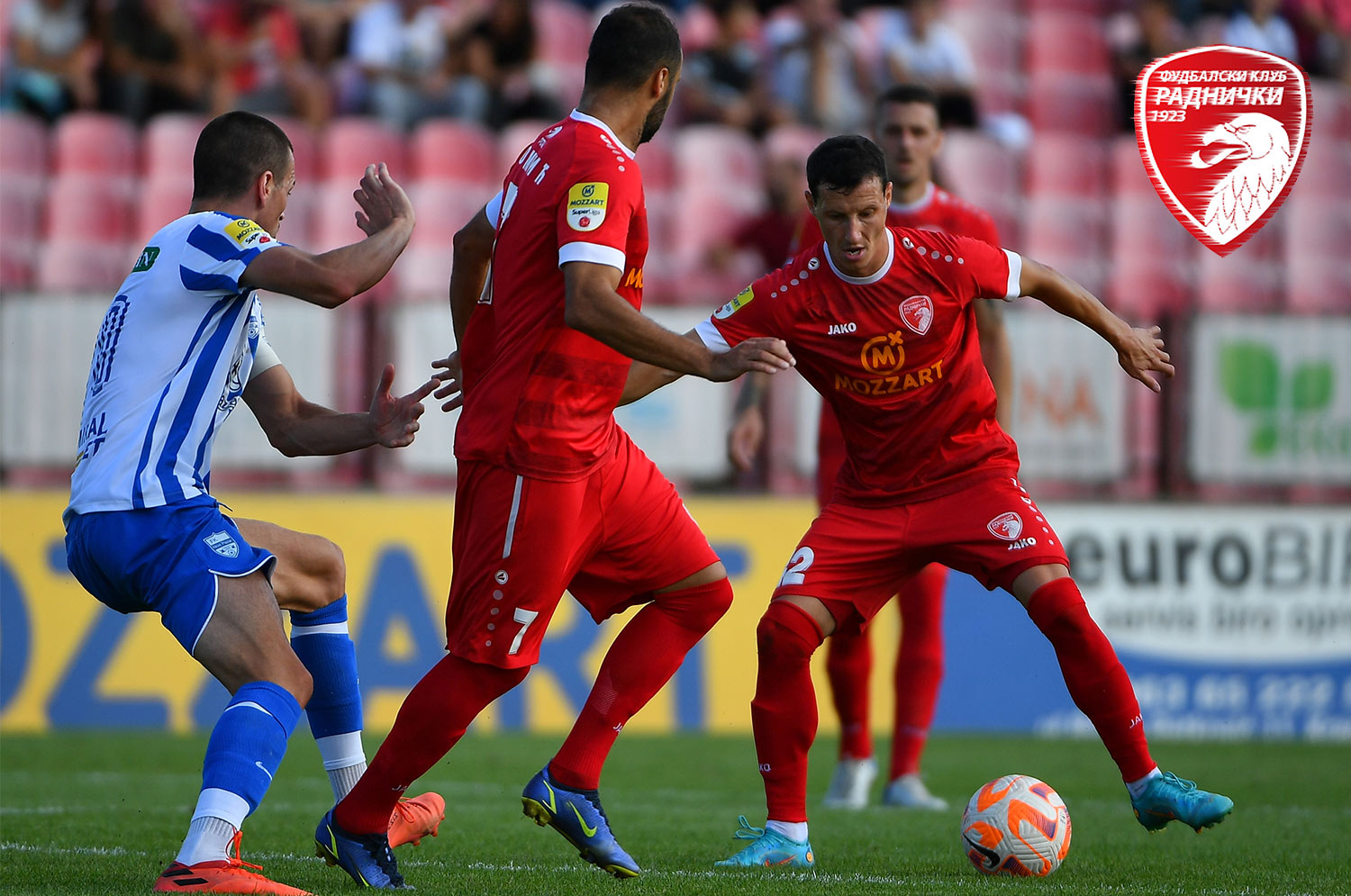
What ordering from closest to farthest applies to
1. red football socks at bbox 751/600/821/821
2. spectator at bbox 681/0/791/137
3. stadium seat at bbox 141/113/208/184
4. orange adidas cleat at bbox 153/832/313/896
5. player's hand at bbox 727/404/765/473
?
orange adidas cleat at bbox 153/832/313/896 < red football socks at bbox 751/600/821/821 < player's hand at bbox 727/404/765/473 < stadium seat at bbox 141/113/208/184 < spectator at bbox 681/0/791/137

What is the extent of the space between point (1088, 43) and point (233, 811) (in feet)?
38.3

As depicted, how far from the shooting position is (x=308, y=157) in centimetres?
1299

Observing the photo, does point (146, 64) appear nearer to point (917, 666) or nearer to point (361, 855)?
point (917, 666)

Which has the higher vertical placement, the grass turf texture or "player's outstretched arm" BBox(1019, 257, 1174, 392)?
"player's outstretched arm" BBox(1019, 257, 1174, 392)

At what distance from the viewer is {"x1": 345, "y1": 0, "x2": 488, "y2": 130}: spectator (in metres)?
13.3

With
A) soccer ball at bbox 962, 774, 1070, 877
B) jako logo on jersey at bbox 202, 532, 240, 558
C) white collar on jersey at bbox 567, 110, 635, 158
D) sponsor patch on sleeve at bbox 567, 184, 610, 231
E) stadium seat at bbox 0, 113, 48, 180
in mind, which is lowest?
soccer ball at bbox 962, 774, 1070, 877

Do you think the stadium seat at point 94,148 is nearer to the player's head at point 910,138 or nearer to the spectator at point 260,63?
the spectator at point 260,63

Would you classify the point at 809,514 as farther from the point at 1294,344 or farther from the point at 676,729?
the point at 1294,344

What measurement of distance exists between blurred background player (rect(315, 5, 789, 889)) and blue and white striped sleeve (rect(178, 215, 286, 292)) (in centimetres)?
70

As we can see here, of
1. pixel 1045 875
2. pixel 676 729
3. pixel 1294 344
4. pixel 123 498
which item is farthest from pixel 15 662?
pixel 1294 344

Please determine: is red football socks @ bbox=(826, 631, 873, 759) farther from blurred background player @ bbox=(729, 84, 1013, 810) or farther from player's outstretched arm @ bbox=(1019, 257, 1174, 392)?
player's outstretched arm @ bbox=(1019, 257, 1174, 392)

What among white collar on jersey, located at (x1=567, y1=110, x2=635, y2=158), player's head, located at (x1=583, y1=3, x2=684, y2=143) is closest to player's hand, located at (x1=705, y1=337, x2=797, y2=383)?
white collar on jersey, located at (x1=567, y1=110, x2=635, y2=158)

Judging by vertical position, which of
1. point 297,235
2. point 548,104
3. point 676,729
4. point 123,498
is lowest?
point 676,729

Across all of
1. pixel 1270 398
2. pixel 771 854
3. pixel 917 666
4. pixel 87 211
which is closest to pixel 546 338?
pixel 771 854
